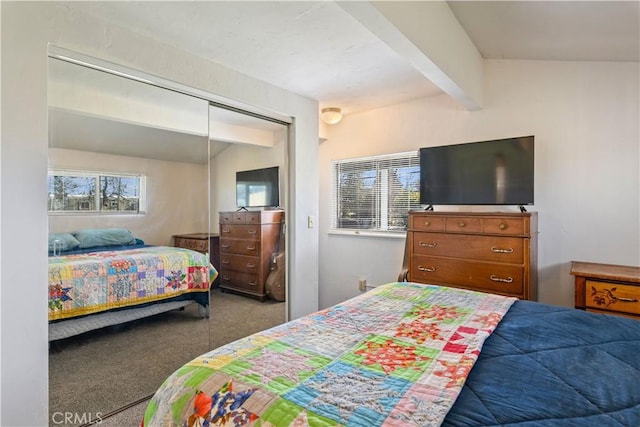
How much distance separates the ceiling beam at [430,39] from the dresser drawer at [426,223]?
104 cm

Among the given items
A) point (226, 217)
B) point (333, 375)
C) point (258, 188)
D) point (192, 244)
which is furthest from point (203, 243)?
point (333, 375)

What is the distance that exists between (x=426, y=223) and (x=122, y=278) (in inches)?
94.2

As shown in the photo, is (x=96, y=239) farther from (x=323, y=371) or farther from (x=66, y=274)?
(x=323, y=371)

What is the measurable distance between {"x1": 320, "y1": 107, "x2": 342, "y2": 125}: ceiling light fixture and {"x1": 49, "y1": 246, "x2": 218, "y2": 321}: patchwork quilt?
2134mm

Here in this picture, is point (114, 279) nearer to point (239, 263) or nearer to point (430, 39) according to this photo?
point (239, 263)

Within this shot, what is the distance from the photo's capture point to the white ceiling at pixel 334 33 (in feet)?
6.31

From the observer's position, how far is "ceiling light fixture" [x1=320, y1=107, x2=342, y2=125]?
3.85m

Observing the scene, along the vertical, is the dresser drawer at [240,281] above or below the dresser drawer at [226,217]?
below

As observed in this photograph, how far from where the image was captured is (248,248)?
9.98 ft

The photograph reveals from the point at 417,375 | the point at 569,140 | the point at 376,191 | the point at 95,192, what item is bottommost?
the point at 417,375

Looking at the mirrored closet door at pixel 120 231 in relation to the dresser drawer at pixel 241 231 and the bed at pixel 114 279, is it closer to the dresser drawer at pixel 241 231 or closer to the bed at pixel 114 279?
the bed at pixel 114 279

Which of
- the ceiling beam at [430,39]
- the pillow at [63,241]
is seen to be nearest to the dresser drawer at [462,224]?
the ceiling beam at [430,39]

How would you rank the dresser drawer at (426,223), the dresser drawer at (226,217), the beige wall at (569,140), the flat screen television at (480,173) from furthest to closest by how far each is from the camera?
the dresser drawer at (426,223)
the dresser drawer at (226,217)
the flat screen television at (480,173)
the beige wall at (569,140)

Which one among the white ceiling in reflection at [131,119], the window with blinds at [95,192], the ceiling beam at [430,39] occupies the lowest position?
the window with blinds at [95,192]
